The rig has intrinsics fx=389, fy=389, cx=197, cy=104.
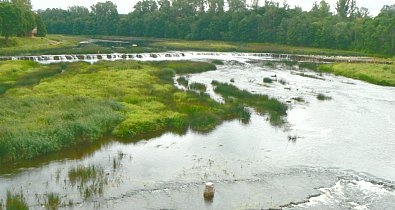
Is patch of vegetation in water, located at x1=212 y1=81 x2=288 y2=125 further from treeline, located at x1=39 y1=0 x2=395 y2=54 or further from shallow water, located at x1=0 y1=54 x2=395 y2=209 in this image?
treeline, located at x1=39 y1=0 x2=395 y2=54

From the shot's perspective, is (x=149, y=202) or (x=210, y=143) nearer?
(x=149, y=202)

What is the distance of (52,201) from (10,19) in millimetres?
84699

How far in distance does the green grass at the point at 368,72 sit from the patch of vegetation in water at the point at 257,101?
30.3 m

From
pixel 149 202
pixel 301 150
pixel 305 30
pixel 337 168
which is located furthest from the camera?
pixel 305 30

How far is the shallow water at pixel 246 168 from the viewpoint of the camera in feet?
71.7

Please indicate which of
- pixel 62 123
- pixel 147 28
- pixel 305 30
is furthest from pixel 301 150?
pixel 147 28

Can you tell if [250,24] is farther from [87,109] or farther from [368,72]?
[87,109]

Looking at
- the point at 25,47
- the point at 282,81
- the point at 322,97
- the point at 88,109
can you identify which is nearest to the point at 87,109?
the point at 88,109

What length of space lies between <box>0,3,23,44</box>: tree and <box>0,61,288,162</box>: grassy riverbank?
3839 cm

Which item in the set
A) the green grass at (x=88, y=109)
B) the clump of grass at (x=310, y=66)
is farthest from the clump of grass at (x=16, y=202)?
the clump of grass at (x=310, y=66)

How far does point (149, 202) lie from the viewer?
70.3ft

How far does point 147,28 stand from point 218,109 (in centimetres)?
14353

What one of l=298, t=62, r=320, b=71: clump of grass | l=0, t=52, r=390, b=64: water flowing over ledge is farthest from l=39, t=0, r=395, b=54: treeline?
l=298, t=62, r=320, b=71: clump of grass

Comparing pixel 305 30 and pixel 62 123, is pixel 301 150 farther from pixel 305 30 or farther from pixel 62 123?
pixel 305 30
